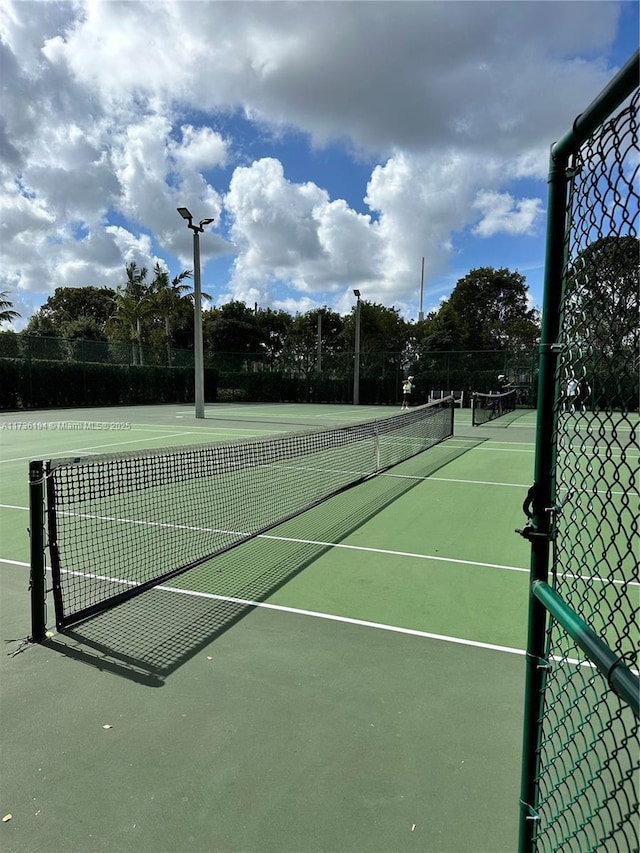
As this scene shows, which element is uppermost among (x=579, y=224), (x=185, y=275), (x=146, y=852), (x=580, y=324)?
(x=185, y=275)

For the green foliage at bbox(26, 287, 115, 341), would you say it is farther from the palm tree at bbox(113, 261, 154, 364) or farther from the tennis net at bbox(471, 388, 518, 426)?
the tennis net at bbox(471, 388, 518, 426)

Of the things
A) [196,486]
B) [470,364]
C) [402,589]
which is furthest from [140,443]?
[470,364]

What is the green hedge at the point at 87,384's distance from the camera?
84.9 ft

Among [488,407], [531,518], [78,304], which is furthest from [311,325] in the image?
[531,518]

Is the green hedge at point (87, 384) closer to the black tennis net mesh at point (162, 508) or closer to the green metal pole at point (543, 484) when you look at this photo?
the black tennis net mesh at point (162, 508)

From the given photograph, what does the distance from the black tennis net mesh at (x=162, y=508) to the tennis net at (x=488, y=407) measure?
30.7 feet

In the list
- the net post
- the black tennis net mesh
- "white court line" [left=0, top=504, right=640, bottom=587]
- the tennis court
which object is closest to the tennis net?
the black tennis net mesh

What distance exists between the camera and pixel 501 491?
823cm

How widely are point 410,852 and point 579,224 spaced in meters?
2.24

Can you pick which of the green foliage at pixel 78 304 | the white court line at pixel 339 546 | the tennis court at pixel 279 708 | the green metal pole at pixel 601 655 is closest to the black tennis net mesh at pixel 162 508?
the white court line at pixel 339 546

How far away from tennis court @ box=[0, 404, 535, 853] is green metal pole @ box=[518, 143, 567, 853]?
484mm

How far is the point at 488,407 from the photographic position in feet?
73.5

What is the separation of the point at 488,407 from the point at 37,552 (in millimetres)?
21008

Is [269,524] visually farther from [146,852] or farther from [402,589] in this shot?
[146,852]
